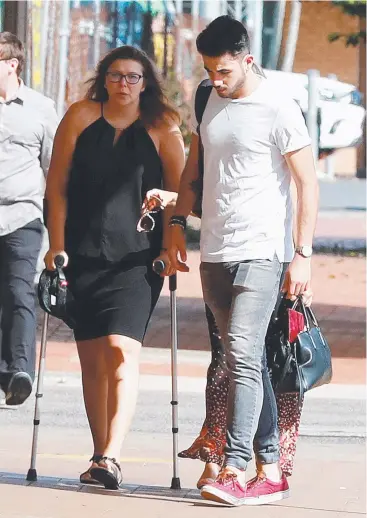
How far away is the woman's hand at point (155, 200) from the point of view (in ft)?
20.0

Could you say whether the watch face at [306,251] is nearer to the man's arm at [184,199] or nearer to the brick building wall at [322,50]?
the man's arm at [184,199]

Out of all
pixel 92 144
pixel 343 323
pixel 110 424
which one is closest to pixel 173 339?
pixel 110 424

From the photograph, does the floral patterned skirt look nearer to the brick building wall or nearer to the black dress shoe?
the black dress shoe

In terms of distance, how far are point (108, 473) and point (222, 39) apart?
1884 millimetres

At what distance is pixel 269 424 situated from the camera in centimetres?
600

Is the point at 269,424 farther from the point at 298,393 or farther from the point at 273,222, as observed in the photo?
the point at 273,222

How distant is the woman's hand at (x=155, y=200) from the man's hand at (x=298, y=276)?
0.64m

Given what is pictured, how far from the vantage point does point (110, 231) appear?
20.5 feet

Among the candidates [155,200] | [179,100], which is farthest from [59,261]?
[179,100]

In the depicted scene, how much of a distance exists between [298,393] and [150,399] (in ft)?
10.9

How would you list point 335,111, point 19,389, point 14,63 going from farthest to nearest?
1. point 335,111
2. point 14,63
3. point 19,389

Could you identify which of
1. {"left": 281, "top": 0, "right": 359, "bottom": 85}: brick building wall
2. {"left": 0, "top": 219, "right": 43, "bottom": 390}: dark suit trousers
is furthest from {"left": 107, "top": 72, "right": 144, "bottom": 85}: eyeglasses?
{"left": 281, "top": 0, "right": 359, "bottom": 85}: brick building wall

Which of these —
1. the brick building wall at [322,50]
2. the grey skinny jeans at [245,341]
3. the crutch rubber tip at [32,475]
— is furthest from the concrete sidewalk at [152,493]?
the brick building wall at [322,50]

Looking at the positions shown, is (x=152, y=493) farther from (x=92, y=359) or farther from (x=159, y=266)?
(x=159, y=266)
